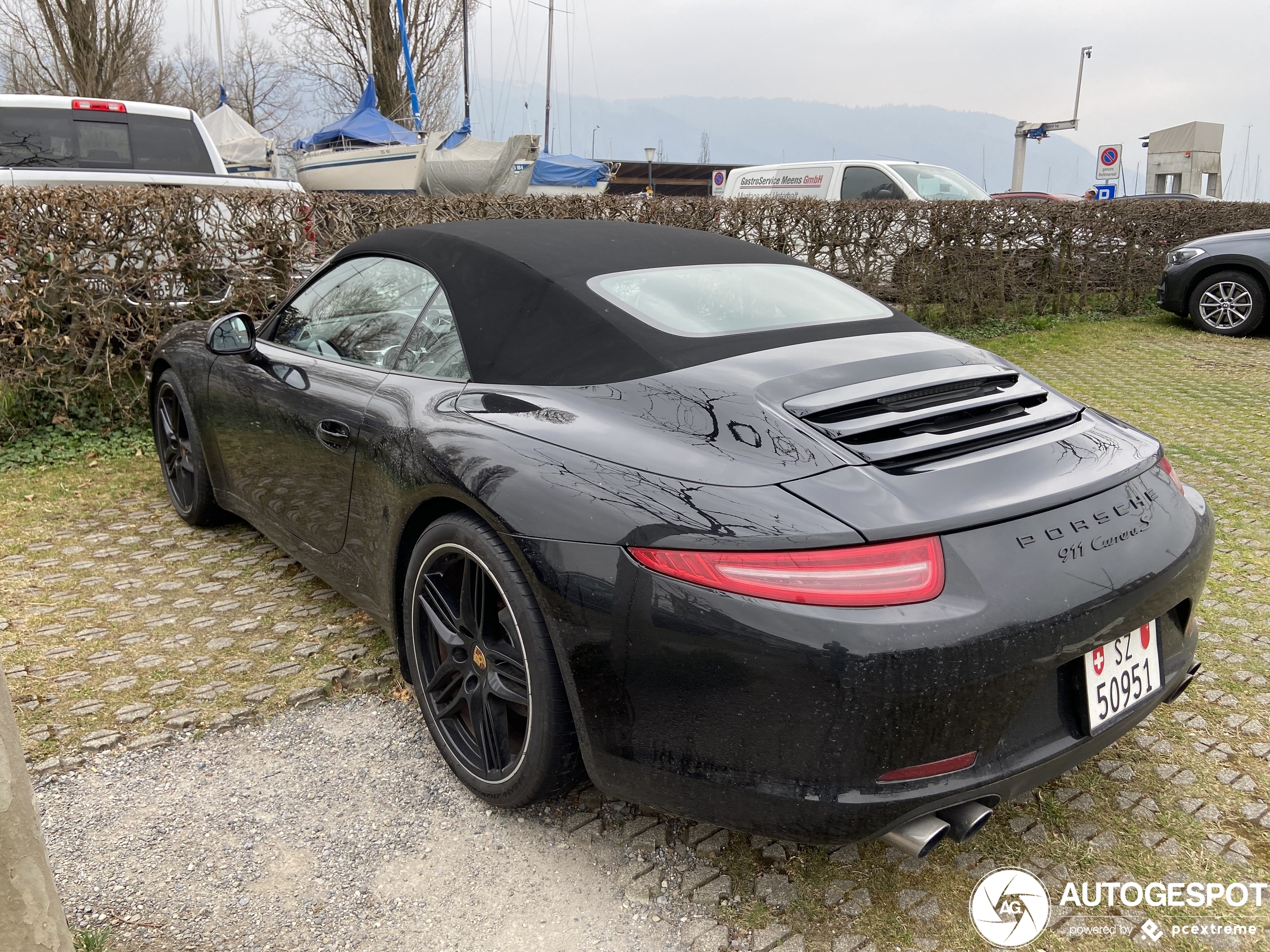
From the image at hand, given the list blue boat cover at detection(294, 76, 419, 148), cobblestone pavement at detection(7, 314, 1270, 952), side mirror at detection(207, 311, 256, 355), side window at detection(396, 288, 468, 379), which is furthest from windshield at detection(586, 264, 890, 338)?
blue boat cover at detection(294, 76, 419, 148)

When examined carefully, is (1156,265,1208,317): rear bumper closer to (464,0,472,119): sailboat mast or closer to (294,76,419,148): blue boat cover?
(294,76,419,148): blue boat cover

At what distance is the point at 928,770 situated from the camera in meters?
1.73

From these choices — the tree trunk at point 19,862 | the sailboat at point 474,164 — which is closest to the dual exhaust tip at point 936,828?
the tree trunk at point 19,862

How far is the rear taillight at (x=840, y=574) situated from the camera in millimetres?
1686

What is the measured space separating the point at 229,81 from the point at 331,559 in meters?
47.5

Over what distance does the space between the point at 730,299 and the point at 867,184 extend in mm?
9603

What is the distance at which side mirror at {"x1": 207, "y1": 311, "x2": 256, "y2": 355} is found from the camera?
3480 mm

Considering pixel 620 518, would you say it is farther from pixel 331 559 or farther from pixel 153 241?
pixel 153 241

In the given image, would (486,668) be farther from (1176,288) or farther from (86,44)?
(86,44)

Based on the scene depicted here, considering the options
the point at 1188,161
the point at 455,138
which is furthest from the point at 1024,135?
the point at 455,138

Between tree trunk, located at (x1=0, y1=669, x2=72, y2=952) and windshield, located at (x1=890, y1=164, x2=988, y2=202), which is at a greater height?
windshield, located at (x1=890, y1=164, x2=988, y2=202)

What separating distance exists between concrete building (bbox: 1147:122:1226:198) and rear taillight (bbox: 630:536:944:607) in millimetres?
38324

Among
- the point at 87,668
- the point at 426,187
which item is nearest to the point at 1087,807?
the point at 87,668

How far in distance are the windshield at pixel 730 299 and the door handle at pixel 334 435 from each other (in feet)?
2.90
